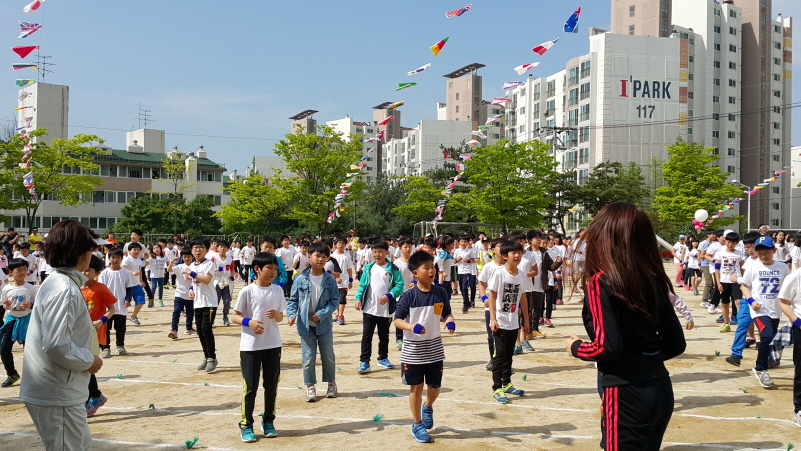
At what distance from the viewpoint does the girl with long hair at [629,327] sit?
295 cm

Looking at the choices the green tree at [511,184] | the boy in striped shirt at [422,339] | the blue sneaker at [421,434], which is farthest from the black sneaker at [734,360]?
the green tree at [511,184]

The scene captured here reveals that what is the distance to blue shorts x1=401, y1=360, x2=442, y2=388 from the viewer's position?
227 inches

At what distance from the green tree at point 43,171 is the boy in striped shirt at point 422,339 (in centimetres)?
3256

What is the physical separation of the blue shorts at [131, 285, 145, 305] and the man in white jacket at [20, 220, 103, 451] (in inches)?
302

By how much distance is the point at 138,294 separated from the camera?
11.4 meters

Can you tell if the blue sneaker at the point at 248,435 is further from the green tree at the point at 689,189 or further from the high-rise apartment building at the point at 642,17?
the high-rise apartment building at the point at 642,17

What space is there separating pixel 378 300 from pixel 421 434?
3.18 m

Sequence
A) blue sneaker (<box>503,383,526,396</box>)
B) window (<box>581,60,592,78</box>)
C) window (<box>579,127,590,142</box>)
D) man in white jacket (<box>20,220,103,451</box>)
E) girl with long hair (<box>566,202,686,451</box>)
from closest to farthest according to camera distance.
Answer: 1. girl with long hair (<box>566,202,686,451</box>)
2. man in white jacket (<box>20,220,103,451</box>)
3. blue sneaker (<box>503,383,526,396</box>)
4. window (<box>581,60,592,78</box>)
5. window (<box>579,127,590,142</box>)

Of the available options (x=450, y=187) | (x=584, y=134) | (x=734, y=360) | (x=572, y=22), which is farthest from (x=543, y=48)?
(x=584, y=134)

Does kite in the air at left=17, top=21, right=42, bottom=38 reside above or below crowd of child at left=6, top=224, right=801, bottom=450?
above

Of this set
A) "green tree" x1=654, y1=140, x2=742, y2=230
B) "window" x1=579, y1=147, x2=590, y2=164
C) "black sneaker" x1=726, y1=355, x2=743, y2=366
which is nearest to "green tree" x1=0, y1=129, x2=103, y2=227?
"black sneaker" x1=726, y1=355, x2=743, y2=366

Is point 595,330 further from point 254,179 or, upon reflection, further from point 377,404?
point 254,179

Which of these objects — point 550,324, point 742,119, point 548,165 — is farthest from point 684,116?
point 550,324

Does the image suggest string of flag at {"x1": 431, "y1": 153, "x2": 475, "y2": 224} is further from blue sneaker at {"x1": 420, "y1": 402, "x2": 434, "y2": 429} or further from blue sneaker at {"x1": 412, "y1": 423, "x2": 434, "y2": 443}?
blue sneaker at {"x1": 412, "y1": 423, "x2": 434, "y2": 443}
